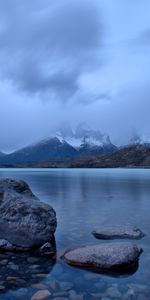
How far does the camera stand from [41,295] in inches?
472

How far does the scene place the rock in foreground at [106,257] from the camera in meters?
15.0

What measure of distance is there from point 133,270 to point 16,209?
275 inches

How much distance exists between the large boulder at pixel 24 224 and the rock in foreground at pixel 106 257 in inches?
92.8

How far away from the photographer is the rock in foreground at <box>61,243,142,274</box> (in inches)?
589

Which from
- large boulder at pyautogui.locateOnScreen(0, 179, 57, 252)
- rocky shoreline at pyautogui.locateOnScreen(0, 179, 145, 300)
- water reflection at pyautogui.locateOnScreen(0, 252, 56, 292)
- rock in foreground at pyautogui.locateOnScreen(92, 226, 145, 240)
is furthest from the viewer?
rock in foreground at pyautogui.locateOnScreen(92, 226, 145, 240)

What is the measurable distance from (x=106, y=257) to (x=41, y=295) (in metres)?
4.06

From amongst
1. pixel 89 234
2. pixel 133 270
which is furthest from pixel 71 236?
pixel 133 270

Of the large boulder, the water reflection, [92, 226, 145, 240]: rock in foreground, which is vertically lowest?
the water reflection

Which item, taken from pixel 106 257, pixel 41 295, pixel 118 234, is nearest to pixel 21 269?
pixel 41 295

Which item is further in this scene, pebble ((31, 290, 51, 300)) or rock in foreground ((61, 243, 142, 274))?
rock in foreground ((61, 243, 142, 274))

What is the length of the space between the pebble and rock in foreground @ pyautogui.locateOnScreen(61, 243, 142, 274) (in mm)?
3007

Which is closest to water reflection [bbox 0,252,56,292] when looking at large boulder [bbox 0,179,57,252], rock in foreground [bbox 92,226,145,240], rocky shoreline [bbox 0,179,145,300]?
rocky shoreline [bbox 0,179,145,300]

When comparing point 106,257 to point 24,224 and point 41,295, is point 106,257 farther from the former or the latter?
Answer: point 24,224

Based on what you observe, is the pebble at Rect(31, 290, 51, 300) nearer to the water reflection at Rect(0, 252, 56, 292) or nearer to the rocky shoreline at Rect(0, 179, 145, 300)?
the rocky shoreline at Rect(0, 179, 145, 300)
